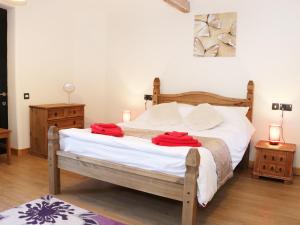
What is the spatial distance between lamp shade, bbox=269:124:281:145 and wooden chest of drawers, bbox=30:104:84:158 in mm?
3248

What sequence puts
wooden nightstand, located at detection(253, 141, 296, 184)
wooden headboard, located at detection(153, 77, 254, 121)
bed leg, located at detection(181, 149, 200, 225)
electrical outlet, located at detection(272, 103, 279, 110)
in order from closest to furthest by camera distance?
bed leg, located at detection(181, 149, 200, 225)
wooden nightstand, located at detection(253, 141, 296, 184)
electrical outlet, located at detection(272, 103, 279, 110)
wooden headboard, located at detection(153, 77, 254, 121)

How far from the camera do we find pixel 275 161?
371 centimetres

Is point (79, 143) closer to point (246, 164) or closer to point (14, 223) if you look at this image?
point (14, 223)

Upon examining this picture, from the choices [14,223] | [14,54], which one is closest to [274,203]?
[14,223]

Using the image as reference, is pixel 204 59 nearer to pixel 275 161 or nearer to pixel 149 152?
pixel 275 161

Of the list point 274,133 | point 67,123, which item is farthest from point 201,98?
point 67,123

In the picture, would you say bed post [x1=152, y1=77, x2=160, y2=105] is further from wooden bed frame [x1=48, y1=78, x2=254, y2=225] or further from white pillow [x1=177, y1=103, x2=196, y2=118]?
wooden bed frame [x1=48, y1=78, x2=254, y2=225]

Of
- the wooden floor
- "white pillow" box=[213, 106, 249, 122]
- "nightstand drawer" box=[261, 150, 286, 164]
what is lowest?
the wooden floor

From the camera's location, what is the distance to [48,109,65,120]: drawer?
453cm

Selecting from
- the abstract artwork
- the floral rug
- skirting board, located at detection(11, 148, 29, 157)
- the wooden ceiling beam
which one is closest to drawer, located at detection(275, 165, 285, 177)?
the abstract artwork

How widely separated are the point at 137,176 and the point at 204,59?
104 inches

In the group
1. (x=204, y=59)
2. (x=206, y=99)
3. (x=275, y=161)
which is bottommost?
(x=275, y=161)

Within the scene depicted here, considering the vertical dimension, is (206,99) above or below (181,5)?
below

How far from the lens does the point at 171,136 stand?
2.74m
